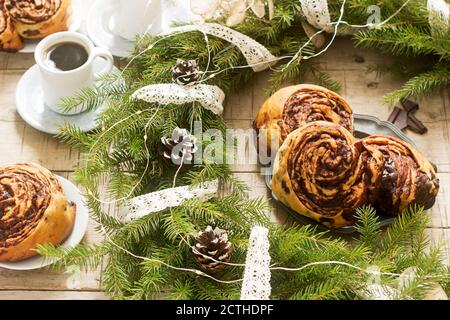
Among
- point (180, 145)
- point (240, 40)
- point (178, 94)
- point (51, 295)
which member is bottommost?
point (51, 295)

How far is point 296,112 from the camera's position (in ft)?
4.09

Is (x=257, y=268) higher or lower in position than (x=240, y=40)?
lower

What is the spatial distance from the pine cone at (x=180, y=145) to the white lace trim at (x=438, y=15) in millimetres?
482

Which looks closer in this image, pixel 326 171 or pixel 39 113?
pixel 326 171

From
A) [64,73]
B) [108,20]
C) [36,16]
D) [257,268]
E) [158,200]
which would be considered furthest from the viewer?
[108,20]

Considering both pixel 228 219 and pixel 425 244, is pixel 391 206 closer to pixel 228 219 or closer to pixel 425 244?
pixel 425 244

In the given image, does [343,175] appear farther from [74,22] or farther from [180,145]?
[74,22]

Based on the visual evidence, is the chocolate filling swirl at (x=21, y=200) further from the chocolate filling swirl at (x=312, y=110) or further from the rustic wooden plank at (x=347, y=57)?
the rustic wooden plank at (x=347, y=57)

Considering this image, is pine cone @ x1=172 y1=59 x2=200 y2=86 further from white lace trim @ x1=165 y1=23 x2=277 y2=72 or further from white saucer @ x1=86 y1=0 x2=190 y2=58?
white saucer @ x1=86 y1=0 x2=190 y2=58

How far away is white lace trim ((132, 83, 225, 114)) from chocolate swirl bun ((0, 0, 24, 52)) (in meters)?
0.31

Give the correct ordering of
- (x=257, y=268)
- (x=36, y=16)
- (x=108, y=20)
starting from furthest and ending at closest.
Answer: (x=108, y=20) → (x=36, y=16) → (x=257, y=268)

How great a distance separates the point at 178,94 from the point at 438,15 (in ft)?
1.58

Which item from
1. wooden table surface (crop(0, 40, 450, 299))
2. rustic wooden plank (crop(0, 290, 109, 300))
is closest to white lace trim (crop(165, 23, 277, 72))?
wooden table surface (crop(0, 40, 450, 299))

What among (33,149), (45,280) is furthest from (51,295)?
(33,149)
